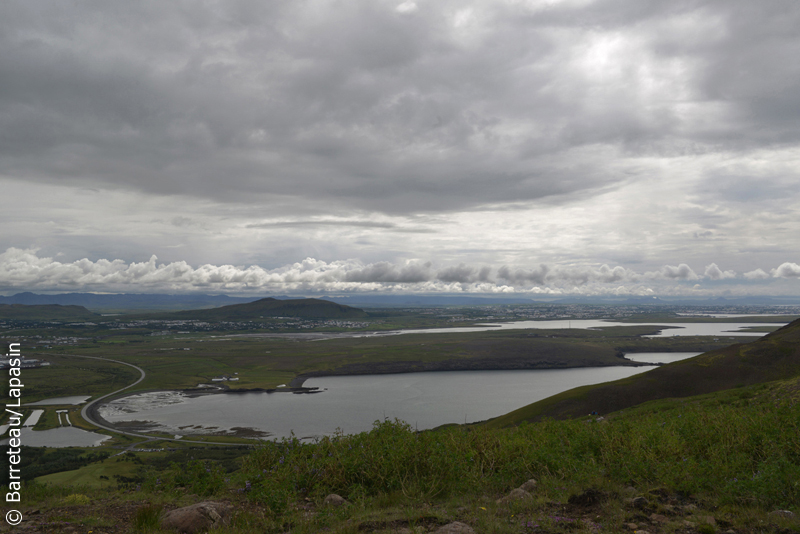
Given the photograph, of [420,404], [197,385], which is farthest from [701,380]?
[197,385]

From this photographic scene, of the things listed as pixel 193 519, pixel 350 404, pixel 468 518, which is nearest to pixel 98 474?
pixel 193 519

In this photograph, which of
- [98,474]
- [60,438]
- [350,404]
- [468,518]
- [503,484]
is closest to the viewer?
[468,518]

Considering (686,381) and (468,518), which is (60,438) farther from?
(686,381)

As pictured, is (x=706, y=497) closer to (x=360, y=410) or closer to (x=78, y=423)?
(x=360, y=410)

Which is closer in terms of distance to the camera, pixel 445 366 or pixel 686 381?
pixel 686 381

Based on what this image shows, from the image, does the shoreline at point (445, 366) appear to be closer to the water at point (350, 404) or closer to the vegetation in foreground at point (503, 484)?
the water at point (350, 404)

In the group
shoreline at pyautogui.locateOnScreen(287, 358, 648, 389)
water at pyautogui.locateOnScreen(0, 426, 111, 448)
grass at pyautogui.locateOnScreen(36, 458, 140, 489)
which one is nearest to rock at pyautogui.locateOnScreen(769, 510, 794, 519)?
grass at pyautogui.locateOnScreen(36, 458, 140, 489)

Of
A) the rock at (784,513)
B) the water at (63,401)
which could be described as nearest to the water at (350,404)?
the water at (63,401)
